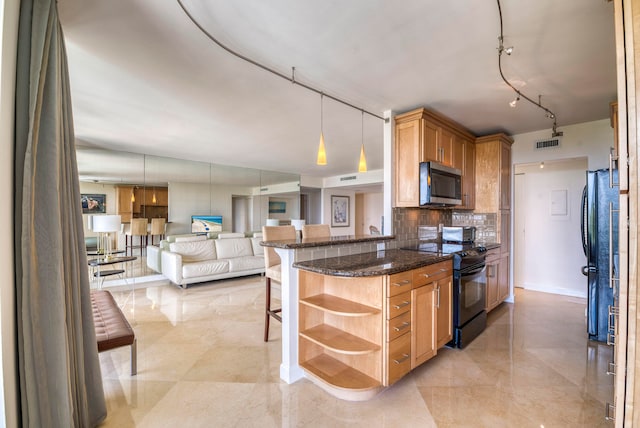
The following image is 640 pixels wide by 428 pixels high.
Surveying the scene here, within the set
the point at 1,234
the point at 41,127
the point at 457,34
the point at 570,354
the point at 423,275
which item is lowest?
the point at 570,354

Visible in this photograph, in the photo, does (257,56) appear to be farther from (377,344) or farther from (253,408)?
(253,408)

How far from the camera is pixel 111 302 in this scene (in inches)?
102

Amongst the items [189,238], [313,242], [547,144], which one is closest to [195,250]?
[189,238]

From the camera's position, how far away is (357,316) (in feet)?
6.07

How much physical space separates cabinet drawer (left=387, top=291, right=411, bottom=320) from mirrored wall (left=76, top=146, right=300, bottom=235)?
17.3 ft

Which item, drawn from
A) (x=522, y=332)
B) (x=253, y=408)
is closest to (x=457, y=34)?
(x=253, y=408)

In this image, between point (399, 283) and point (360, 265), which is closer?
point (399, 283)

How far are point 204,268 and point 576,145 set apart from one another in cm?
588

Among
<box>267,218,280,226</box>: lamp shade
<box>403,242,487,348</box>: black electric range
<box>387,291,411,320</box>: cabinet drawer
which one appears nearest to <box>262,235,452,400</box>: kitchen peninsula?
<box>387,291,411,320</box>: cabinet drawer

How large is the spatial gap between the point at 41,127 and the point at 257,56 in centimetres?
141

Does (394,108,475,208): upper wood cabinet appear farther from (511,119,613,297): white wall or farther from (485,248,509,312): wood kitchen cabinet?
(511,119,613,297): white wall

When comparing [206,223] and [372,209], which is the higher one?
[372,209]

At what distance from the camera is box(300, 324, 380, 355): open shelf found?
6.11ft

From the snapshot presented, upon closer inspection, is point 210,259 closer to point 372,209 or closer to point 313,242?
point 313,242
